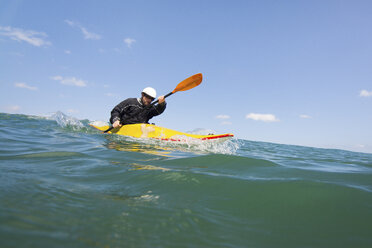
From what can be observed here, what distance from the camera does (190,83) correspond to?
7.91 metres

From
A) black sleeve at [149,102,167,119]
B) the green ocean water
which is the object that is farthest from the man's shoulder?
the green ocean water

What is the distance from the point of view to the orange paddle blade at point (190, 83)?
7704 mm

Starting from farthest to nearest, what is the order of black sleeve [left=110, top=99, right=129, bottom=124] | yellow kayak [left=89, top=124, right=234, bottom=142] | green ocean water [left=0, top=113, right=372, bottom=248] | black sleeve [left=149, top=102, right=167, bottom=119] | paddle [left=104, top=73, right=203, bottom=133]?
black sleeve [left=149, top=102, right=167, bottom=119]
paddle [left=104, top=73, right=203, bottom=133]
black sleeve [left=110, top=99, right=129, bottom=124]
yellow kayak [left=89, top=124, right=234, bottom=142]
green ocean water [left=0, top=113, right=372, bottom=248]

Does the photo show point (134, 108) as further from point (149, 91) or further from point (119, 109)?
point (149, 91)

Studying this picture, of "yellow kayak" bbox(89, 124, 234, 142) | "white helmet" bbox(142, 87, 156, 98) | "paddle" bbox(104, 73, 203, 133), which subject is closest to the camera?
"yellow kayak" bbox(89, 124, 234, 142)

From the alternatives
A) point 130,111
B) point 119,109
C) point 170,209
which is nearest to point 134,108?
point 130,111

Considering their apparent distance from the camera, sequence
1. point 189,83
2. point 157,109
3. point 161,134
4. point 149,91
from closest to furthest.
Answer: point 161,134
point 149,91
point 189,83
point 157,109

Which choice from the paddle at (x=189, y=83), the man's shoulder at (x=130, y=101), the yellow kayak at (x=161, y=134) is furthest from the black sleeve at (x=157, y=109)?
the yellow kayak at (x=161, y=134)

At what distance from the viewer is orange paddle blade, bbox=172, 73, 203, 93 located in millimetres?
7704

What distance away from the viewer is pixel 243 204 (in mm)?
1901

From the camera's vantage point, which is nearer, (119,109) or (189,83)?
(119,109)

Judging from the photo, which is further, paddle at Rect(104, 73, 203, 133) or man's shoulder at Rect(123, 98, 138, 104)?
paddle at Rect(104, 73, 203, 133)

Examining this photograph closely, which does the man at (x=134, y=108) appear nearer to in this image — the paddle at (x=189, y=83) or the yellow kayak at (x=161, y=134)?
the paddle at (x=189, y=83)

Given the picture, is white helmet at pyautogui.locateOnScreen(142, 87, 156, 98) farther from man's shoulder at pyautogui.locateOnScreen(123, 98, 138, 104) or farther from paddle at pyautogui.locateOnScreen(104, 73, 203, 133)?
man's shoulder at pyautogui.locateOnScreen(123, 98, 138, 104)
